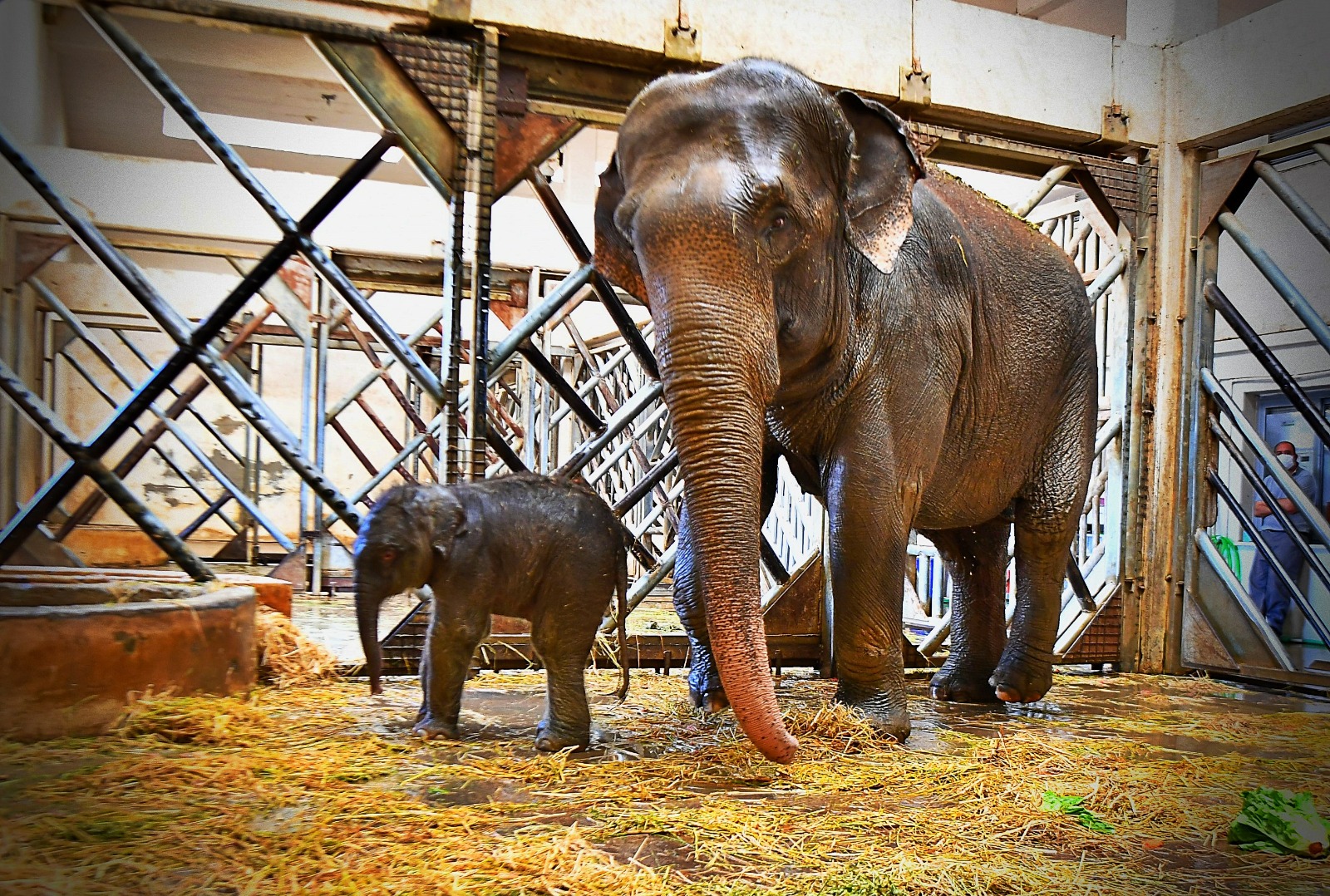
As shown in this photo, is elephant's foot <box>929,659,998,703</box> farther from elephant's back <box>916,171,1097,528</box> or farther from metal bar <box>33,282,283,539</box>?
metal bar <box>33,282,283,539</box>

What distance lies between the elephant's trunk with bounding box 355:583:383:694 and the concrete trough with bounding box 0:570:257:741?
2.34 ft

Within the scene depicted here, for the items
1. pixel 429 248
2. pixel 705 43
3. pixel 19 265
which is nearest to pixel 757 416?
pixel 705 43

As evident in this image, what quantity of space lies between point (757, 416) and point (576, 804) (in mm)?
1309

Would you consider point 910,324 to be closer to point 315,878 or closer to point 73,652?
point 315,878

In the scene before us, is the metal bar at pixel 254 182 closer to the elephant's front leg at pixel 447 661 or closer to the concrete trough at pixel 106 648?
the elephant's front leg at pixel 447 661

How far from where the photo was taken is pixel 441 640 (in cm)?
382

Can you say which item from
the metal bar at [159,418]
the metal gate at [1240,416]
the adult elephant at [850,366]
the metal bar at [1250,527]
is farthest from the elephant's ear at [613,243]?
the metal bar at [159,418]

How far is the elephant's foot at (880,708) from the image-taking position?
3.92m

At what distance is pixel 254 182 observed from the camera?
15.7ft

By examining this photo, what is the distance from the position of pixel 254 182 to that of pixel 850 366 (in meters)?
2.85

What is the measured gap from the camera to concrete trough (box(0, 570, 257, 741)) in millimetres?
3414

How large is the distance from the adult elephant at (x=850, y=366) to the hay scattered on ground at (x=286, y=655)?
1.72m

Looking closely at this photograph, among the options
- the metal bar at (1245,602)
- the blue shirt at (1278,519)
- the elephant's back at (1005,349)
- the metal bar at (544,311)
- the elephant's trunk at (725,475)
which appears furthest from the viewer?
the metal bar at (1245,602)

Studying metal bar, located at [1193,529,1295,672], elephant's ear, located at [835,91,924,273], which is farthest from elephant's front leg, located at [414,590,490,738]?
metal bar, located at [1193,529,1295,672]
